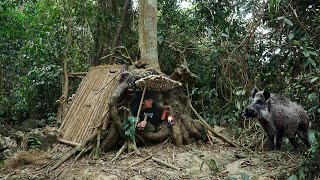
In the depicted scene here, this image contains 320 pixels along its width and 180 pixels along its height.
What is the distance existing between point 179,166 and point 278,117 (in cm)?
172

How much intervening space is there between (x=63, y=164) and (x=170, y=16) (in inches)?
244

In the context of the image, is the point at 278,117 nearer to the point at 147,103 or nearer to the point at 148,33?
the point at 147,103

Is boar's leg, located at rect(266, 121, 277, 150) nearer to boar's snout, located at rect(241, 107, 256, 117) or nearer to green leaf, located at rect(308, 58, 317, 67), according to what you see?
boar's snout, located at rect(241, 107, 256, 117)

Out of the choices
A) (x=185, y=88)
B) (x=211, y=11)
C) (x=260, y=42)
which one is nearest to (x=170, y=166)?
(x=185, y=88)

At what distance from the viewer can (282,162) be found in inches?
199

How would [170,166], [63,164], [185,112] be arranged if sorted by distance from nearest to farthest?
[170,166]
[63,164]
[185,112]

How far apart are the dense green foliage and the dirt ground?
2.26 feet

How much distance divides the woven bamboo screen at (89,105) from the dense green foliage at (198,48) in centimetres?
66

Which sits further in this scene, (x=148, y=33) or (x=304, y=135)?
(x=148, y=33)

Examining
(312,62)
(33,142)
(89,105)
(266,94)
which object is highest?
(312,62)

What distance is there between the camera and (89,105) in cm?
700

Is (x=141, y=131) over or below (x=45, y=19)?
below

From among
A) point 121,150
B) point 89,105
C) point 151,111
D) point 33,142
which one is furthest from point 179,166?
point 33,142

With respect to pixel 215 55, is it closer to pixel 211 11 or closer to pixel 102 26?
pixel 211 11
